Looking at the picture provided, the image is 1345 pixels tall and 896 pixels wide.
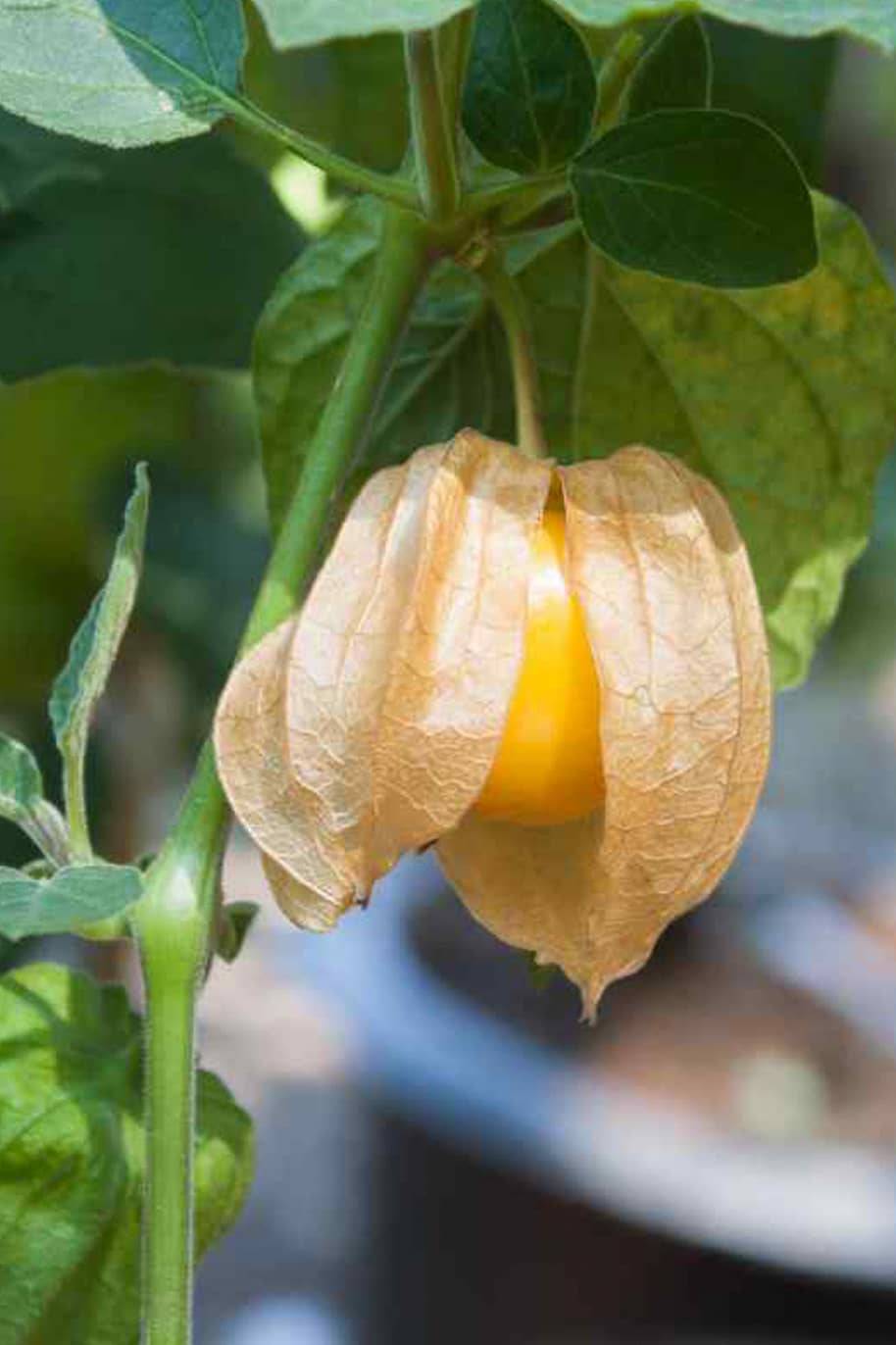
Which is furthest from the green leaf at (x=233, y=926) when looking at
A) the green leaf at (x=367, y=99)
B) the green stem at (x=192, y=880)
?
the green leaf at (x=367, y=99)

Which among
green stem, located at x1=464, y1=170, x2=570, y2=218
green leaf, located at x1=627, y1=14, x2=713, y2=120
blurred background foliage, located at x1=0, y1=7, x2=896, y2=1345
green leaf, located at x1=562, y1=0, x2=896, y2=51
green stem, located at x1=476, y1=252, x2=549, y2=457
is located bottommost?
blurred background foliage, located at x1=0, y1=7, x2=896, y2=1345

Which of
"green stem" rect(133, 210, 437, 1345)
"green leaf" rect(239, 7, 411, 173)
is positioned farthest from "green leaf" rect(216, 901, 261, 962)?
"green leaf" rect(239, 7, 411, 173)

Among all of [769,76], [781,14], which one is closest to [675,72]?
[781,14]

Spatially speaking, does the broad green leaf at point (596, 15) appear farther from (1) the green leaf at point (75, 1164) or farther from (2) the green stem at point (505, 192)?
(1) the green leaf at point (75, 1164)

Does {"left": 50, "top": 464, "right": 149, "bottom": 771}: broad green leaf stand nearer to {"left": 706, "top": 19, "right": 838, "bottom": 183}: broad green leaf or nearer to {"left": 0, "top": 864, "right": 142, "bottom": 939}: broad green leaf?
{"left": 0, "top": 864, "right": 142, "bottom": 939}: broad green leaf

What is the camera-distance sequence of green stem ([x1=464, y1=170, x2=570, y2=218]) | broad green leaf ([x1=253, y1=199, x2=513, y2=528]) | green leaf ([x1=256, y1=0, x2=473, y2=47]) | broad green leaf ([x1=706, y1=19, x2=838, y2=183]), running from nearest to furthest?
green leaf ([x1=256, y1=0, x2=473, y2=47]) → green stem ([x1=464, y1=170, x2=570, y2=218]) → broad green leaf ([x1=253, y1=199, x2=513, y2=528]) → broad green leaf ([x1=706, y1=19, x2=838, y2=183])

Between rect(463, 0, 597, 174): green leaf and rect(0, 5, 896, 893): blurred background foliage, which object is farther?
rect(0, 5, 896, 893): blurred background foliage

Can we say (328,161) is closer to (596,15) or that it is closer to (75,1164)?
(596,15)
